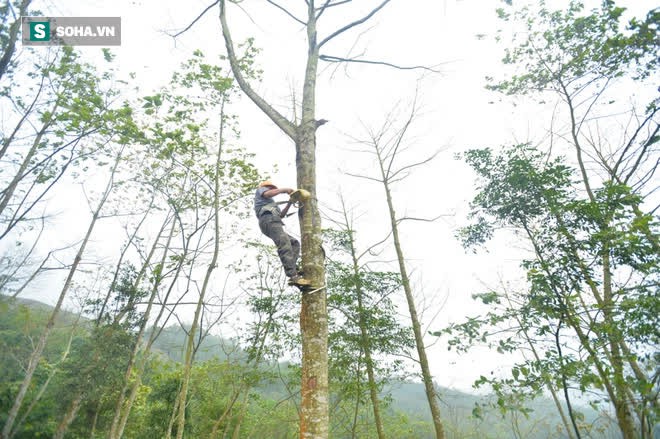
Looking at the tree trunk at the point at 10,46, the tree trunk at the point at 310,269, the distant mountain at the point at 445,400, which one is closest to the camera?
the tree trunk at the point at 310,269

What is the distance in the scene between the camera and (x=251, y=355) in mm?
9828

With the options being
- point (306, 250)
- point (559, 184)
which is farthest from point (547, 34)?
point (306, 250)

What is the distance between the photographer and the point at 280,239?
3.71 metres

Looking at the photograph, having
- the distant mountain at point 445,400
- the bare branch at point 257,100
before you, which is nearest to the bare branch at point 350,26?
the bare branch at point 257,100

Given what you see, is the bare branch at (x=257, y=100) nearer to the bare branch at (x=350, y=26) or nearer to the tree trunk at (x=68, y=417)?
the bare branch at (x=350, y=26)

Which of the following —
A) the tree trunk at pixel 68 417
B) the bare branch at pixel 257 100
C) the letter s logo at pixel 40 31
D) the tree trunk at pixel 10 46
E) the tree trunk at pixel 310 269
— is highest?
the letter s logo at pixel 40 31

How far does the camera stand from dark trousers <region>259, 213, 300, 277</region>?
359cm

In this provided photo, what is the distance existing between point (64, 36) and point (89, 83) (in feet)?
4.98

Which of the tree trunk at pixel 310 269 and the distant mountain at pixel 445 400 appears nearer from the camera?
the tree trunk at pixel 310 269

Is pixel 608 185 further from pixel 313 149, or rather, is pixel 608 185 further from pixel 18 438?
pixel 18 438

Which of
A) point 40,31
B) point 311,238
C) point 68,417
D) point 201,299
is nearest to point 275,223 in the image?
point 311,238

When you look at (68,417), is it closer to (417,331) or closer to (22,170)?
(22,170)

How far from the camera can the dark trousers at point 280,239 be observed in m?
3.59

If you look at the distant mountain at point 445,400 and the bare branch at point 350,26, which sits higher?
the bare branch at point 350,26
